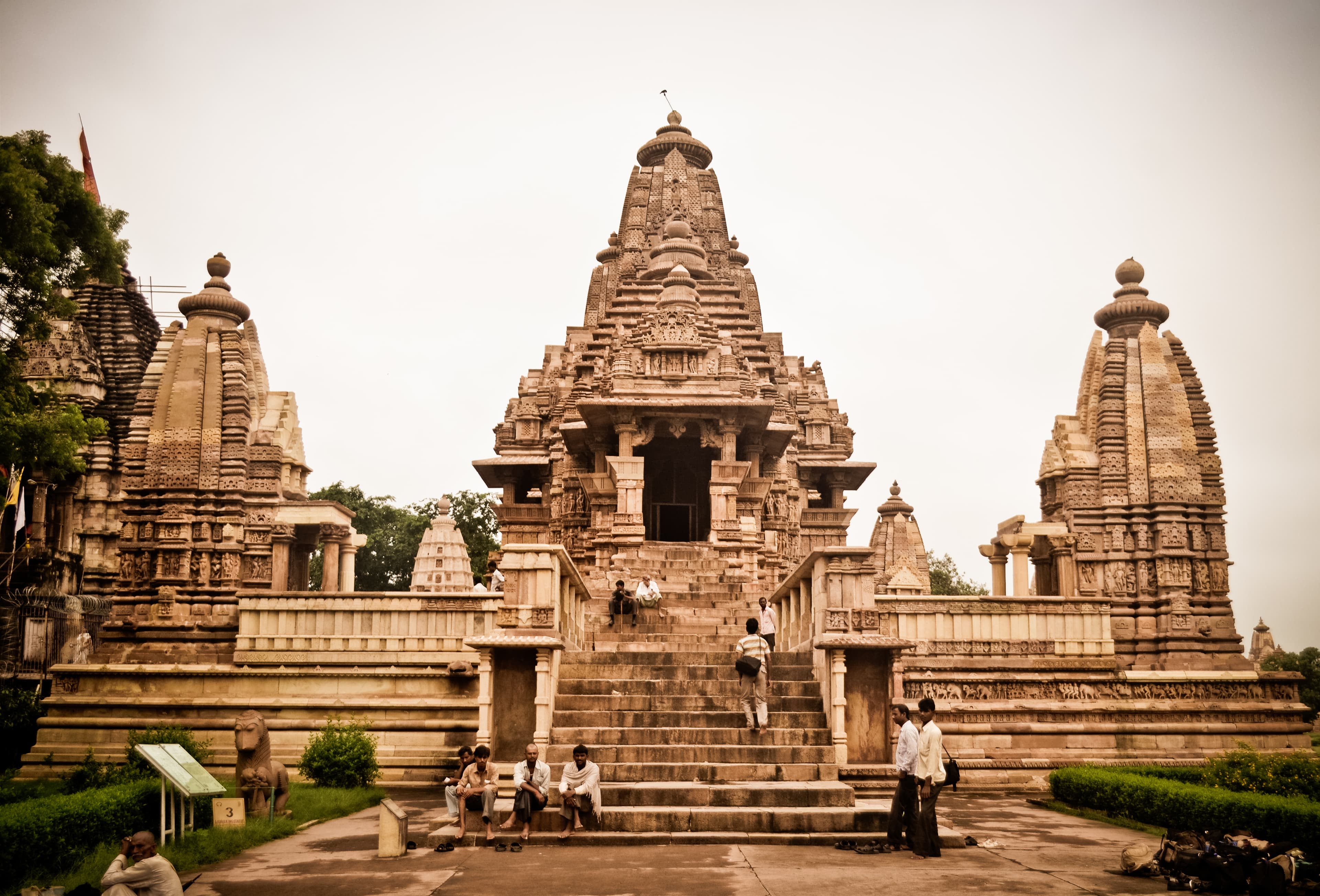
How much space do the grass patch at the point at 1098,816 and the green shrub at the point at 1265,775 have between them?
99 cm

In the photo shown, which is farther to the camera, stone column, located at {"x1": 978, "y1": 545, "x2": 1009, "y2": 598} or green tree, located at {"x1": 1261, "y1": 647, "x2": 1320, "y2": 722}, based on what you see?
green tree, located at {"x1": 1261, "y1": 647, "x2": 1320, "y2": 722}

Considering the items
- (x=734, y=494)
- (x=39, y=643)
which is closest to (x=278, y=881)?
(x=734, y=494)

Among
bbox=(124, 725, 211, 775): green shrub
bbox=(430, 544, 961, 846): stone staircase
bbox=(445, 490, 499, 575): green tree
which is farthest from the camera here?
bbox=(445, 490, 499, 575): green tree

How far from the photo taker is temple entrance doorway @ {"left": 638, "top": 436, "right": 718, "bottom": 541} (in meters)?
27.0

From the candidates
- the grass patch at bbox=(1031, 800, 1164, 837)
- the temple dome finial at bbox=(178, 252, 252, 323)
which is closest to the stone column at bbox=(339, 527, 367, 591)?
the temple dome finial at bbox=(178, 252, 252, 323)

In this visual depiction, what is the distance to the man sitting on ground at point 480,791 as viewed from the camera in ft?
35.3

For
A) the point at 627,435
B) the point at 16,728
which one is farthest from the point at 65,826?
the point at 627,435

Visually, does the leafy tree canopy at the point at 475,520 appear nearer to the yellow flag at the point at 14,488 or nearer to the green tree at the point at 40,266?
the yellow flag at the point at 14,488

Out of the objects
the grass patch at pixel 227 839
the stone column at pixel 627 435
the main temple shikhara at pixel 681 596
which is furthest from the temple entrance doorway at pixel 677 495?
the grass patch at pixel 227 839

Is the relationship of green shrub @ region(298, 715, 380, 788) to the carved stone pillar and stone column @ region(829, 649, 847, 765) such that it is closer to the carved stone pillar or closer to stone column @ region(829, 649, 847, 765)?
stone column @ region(829, 649, 847, 765)

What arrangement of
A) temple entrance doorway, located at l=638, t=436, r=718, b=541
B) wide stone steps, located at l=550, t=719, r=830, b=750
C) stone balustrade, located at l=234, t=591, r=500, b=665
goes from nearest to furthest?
wide stone steps, located at l=550, t=719, r=830, b=750 → stone balustrade, located at l=234, t=591, r=500, b=665 → temple entrance doorway, located at l=638, t=436, r=718, b=541

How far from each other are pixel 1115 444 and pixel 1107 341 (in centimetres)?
258

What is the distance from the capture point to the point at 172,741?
15578 mm

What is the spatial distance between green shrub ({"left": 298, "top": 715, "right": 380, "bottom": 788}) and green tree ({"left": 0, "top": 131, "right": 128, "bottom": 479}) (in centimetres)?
495
